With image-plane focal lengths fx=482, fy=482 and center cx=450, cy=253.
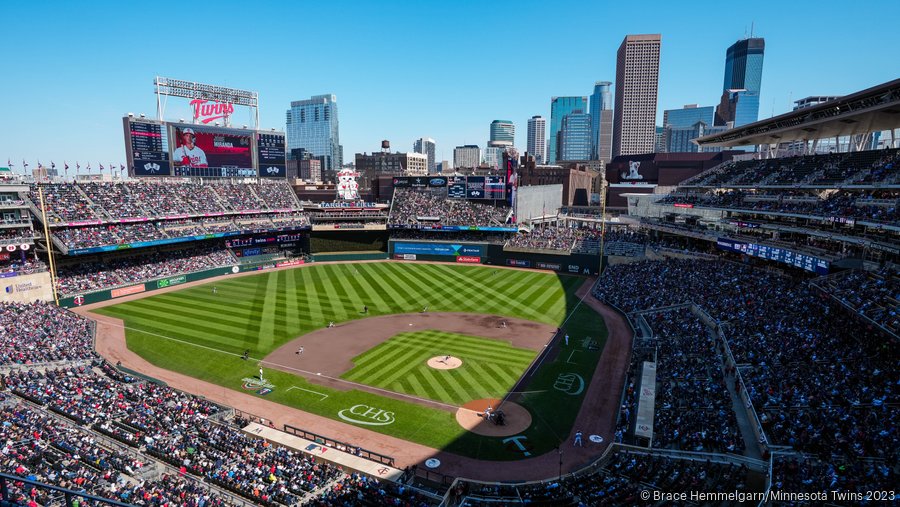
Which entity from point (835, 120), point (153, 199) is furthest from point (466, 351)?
point (153, 199)

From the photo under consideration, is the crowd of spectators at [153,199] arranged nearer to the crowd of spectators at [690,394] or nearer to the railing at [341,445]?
the railing at [341,445]

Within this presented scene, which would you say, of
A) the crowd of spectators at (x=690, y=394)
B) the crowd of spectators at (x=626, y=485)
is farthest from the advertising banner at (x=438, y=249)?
the crowd of spectators at (x=626, y=485)

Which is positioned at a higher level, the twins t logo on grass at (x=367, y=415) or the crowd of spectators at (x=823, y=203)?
the crowd of spectators at (x=823, y=203)

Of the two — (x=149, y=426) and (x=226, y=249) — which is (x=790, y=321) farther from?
(x=226, y=249)

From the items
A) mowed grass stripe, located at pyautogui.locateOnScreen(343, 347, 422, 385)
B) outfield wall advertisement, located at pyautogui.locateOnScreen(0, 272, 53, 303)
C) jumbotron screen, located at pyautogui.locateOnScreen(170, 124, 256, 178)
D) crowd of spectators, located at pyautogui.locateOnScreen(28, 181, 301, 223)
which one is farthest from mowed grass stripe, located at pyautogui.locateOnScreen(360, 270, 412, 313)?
outfield wall advertisement, located at pyautogui.locateOnScreen(0, 272, 53, 303)

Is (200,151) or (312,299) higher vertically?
(200,151)

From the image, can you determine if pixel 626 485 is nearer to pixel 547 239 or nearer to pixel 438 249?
pixel 547 239
